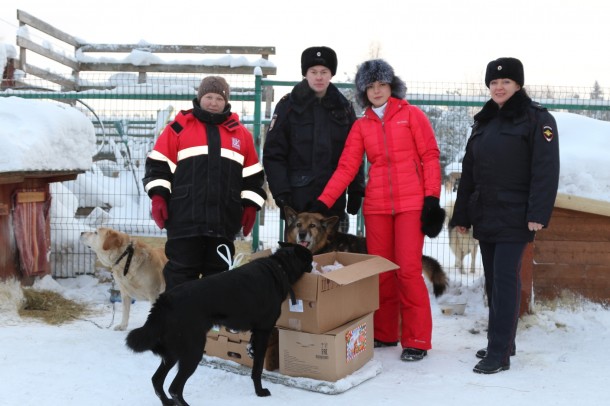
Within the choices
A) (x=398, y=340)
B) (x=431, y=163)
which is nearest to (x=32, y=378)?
(x=398, y=340)

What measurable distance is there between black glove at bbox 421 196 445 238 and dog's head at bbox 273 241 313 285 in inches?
34.3

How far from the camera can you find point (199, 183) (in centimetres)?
381

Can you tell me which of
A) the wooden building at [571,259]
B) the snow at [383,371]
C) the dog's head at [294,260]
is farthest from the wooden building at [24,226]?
the wooden building at [571,259]

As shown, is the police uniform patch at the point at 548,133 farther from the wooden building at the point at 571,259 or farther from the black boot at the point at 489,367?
the black boot at the point at 489,367

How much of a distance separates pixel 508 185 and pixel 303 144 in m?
1.45

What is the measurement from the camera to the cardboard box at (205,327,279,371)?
3.60 meters

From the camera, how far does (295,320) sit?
344cm

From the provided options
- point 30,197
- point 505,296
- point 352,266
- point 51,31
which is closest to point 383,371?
point 352,266

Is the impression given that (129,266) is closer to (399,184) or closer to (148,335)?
(148,335)

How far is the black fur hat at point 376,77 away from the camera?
12.8 feet

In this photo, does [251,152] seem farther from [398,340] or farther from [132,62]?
[132,62]

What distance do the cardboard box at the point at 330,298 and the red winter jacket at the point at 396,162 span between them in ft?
1.50

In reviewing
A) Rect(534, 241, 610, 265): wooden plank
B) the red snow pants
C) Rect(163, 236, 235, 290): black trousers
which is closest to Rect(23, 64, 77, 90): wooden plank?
Rect(163, 236, 235, 290): black trousers

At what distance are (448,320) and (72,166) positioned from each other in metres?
3.79
